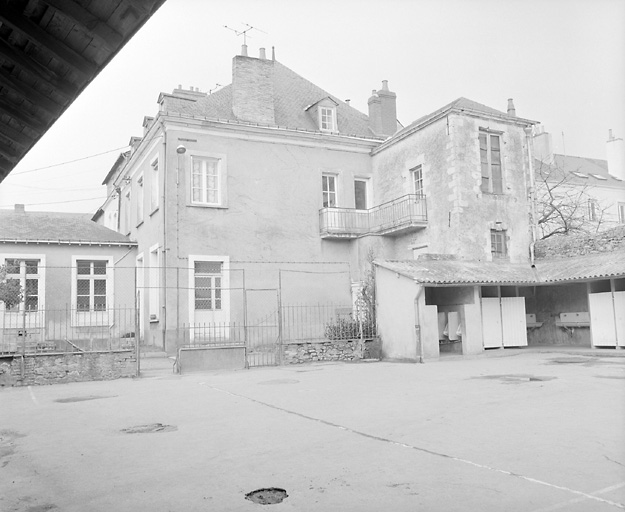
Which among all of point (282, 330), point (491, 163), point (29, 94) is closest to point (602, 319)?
point (491, 163)

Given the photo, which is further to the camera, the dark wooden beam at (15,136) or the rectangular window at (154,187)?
the rectangular window at (154,187)

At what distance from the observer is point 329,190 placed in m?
23.9

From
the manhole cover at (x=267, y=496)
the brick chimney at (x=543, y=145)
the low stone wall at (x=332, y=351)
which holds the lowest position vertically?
Answer: the manhole cover at (x=267, y=496)

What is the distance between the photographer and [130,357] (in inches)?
576

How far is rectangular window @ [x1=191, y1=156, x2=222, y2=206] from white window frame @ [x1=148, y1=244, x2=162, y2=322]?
2.39 meters

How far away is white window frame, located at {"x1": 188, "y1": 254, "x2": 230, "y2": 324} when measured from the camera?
65.6 ft

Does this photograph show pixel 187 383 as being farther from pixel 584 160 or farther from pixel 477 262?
pixel 584 160

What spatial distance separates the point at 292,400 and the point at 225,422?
2057 millimetres

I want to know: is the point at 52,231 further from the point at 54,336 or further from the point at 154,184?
the point at 54,336

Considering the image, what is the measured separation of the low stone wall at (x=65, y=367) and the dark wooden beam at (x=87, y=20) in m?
12.2

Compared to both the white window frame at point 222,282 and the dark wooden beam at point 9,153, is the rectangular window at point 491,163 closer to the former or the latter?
the white window frame at point 222,282

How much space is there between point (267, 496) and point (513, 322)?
630 inches

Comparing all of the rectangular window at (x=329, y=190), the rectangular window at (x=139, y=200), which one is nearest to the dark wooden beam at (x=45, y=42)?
the rectangular window at (x=329, y=190)

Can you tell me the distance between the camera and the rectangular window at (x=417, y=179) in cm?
2266
